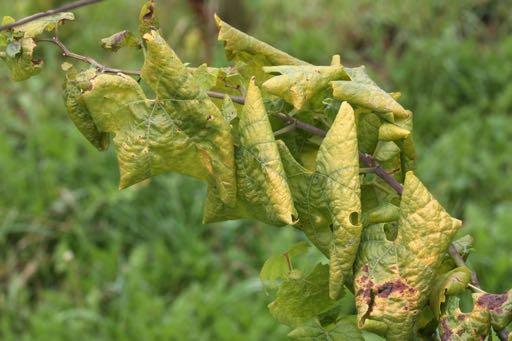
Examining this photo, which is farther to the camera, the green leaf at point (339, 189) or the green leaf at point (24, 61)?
the green leaf at point (24, 61)

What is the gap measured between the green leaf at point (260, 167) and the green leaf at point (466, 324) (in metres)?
0.22

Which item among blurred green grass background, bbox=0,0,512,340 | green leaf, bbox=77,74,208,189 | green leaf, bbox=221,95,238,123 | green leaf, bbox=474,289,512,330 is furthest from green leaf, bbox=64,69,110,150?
blurred green grass background, bbox=0,0,512,340

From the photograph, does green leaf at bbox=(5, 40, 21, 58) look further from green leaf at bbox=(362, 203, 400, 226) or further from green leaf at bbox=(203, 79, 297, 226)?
green leaf at bbox=(362, 203, 400, 226)

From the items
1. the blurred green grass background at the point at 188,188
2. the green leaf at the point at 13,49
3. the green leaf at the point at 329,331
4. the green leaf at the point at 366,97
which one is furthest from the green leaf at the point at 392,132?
the blurred green grass background at the point at 188,188

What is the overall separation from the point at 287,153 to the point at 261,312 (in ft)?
6.36

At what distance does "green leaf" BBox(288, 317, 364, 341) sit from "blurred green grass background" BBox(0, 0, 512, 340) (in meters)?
1.61

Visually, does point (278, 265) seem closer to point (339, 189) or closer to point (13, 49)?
point (339, 189)

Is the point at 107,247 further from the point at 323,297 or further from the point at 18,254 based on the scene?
the point at 323,297

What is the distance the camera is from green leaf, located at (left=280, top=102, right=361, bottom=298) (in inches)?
39.5

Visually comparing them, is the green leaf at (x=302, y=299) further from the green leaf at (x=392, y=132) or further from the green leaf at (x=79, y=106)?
the green leaf at (x=79, y=106)

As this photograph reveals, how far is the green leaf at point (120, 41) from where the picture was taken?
1.19 metres

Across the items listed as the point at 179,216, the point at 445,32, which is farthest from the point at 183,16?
the point at 179,216

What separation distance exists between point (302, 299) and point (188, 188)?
243 cm

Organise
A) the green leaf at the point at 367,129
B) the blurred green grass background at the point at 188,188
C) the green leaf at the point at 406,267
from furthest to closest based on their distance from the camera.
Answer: the blurred green grass background at the point at 188,188 < the green leaf at the point at 367,129 < the green leaf at the point at 406,267
